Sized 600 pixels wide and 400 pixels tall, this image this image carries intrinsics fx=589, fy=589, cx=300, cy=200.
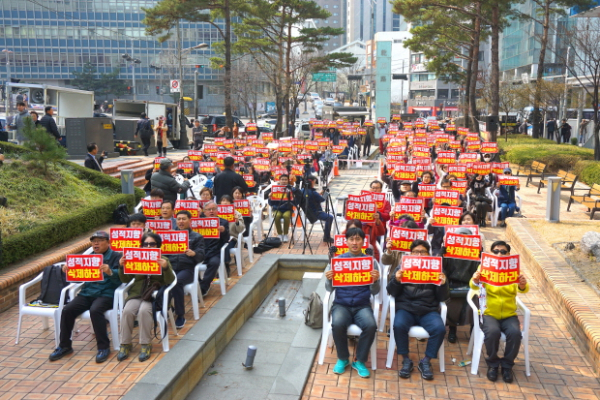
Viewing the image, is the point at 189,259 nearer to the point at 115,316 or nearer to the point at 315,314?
the point at 115,316

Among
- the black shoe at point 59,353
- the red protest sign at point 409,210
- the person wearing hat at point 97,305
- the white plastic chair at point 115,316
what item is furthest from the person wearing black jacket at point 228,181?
the black shoe at point 59,353

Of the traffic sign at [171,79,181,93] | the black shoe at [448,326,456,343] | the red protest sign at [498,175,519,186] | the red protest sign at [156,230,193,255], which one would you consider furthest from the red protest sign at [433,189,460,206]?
the traffic sign at [171,79,181,93]

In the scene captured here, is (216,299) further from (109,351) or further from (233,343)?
(109,351)

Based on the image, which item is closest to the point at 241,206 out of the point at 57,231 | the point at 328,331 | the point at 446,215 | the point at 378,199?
the point at 378,199

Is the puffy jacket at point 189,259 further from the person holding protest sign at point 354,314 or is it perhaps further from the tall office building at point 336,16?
the tall office building at point 336,16

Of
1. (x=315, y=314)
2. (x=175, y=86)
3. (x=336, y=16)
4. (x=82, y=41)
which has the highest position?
(x=336, y=16)

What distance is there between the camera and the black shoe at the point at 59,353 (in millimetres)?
6164

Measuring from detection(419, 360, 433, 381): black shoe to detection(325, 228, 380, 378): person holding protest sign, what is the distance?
20.8 inches

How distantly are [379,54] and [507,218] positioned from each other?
30211mm

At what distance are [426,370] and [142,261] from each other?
3143 millimetres

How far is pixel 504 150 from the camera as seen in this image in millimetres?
26750

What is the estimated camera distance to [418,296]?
601 centimetres

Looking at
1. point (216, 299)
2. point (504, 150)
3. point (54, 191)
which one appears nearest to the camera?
point (216, 299)

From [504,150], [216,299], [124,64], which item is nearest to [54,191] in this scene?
[216,299]
